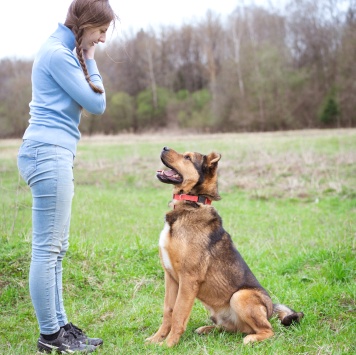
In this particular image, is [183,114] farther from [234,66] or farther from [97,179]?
[97,179]

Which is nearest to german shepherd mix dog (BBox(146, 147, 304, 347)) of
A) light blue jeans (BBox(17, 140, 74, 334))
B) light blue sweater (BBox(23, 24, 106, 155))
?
light blue jeans (BBox(17, 140, 74, 334))

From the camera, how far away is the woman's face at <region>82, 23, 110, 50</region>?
3.68 meters

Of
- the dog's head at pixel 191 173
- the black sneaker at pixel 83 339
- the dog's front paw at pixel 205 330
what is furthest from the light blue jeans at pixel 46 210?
the dog's front paw at pixel 205 330

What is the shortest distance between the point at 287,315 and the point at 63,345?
2160mm

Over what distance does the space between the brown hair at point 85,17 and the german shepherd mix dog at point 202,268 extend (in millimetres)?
1393

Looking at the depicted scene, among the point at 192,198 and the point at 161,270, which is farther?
the point at 161,270

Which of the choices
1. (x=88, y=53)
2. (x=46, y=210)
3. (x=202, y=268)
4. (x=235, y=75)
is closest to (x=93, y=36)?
(x=88, y=53)

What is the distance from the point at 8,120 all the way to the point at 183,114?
73.7 ft

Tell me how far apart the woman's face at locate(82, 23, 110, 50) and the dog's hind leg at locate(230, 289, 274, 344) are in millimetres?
2656

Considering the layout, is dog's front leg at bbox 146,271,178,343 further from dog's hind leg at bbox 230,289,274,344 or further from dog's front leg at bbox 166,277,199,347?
dog's hind leg at bbox 230,289,274,344

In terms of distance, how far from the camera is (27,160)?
11.6 feet

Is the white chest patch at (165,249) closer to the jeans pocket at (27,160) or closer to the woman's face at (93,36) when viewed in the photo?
the jeans pocket at (27,160)

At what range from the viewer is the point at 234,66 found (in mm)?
45344

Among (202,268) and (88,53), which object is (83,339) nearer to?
(202,268)
